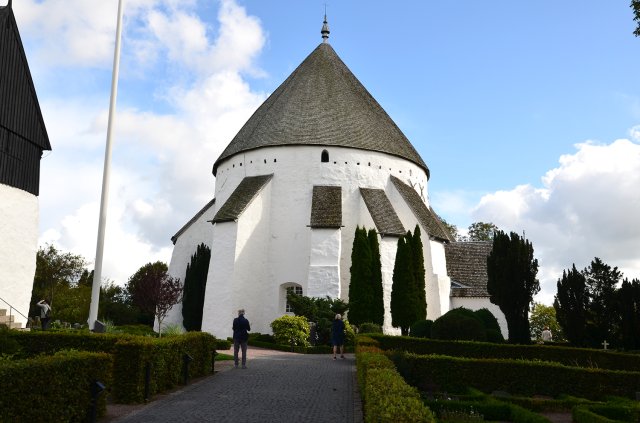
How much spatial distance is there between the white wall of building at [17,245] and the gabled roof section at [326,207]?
11.5 meters

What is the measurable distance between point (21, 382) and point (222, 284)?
777 inches

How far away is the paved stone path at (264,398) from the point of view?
8.73m

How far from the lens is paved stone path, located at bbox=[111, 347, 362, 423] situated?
8.73 metres

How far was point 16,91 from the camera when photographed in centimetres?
2172

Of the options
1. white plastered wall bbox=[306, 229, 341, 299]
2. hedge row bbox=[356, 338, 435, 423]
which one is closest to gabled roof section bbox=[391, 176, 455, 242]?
white plastered wall bbox=[306, 229, 341, 299]

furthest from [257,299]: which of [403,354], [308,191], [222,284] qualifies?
[403,354]

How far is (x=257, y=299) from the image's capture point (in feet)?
90.8

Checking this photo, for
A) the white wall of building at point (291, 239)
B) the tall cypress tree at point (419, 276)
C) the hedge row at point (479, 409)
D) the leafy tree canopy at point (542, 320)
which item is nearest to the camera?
the hedge row at point (479, 409)

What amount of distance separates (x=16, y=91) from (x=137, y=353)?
15879mm

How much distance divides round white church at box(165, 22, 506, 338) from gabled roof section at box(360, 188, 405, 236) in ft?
0.18

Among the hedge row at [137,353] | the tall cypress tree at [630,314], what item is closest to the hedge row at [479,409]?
the hedge row at [137,353]

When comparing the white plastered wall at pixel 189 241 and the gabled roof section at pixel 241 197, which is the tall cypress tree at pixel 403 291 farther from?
the white plastered wall at pixel 189 241

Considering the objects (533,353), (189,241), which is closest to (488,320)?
(533,353)

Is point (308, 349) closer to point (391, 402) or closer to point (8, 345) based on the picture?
point (8, 345)
